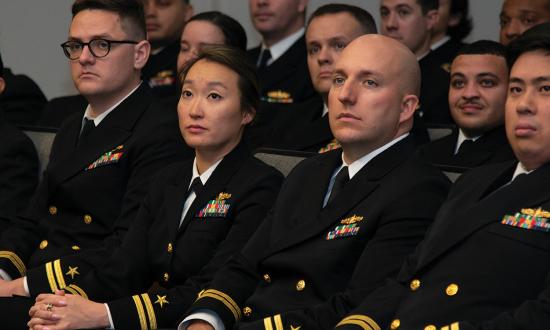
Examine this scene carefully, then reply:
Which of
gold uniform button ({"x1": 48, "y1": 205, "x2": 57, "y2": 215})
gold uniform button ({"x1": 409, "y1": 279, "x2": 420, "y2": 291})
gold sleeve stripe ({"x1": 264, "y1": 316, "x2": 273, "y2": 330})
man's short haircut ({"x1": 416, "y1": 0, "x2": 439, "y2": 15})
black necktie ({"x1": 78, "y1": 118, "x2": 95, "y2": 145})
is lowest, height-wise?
gold sleeve stripe ({"x1": 264, "y1": 316, "x2": 273, "y2": 330})

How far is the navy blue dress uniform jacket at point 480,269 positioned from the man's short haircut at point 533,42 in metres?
0.27

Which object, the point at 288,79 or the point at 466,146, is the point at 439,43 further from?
the point at 466,146

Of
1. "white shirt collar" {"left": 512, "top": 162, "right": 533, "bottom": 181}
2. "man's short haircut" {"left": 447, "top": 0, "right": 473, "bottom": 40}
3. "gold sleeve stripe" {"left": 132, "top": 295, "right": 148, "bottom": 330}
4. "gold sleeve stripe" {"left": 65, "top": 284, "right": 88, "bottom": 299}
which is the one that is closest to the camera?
"white shirt collar" {"left": 512, "top": 162, "right": 533, "bottom": 181}

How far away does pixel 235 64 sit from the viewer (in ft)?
11.0

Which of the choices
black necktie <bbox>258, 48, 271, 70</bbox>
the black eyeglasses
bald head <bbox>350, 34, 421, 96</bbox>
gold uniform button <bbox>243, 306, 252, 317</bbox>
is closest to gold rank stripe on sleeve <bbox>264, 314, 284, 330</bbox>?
gold uniform button <bbox>243, 306, 252, 317</bbox>

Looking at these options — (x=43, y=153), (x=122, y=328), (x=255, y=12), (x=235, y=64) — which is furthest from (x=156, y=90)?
(x=122, y=328)

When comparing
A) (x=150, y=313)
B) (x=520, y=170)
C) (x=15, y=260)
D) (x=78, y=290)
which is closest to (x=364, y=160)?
(x=520, y=170)

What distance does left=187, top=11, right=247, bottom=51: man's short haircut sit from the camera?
4613 millimetres

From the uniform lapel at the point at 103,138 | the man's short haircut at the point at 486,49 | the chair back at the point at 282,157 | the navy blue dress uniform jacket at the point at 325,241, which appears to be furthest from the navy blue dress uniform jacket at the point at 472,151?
the uniform lapel at the point at 103,138

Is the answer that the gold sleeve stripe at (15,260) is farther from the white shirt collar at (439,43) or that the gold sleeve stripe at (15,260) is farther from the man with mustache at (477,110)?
the white shirt collar at (439,43)

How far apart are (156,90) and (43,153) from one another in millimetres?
1139

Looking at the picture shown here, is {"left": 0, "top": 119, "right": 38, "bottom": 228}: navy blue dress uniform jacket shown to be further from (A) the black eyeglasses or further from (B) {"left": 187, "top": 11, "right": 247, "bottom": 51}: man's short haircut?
(B) {"left": 187, "top": 11, "right": 247, "bottom": 51}: man's short haircut

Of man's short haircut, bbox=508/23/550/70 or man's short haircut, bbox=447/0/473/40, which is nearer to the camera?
man's short haircut, bbox=508/23/550/70

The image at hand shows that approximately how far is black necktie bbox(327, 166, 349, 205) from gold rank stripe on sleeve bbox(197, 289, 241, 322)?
374mm
